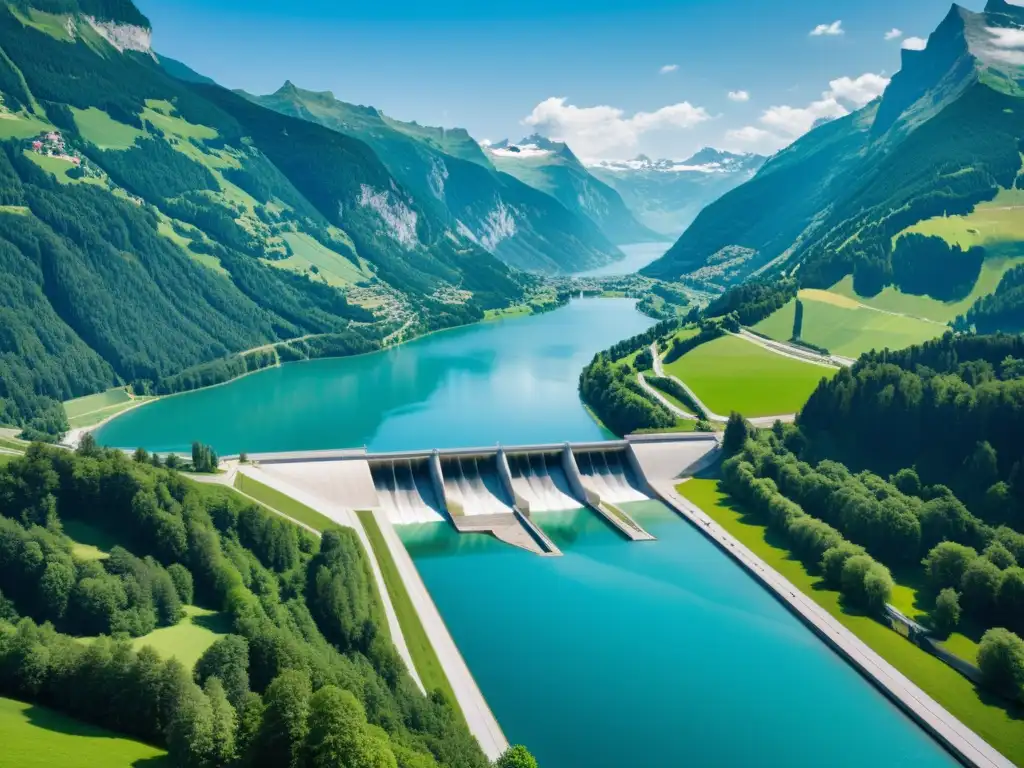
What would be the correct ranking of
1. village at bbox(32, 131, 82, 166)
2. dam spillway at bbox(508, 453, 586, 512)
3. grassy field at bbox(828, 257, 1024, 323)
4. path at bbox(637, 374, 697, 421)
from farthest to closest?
village at bbox(32, 131, 82, 166), grassy field at bbox(828, 257, 1024, 323), path at bbox(637, 374, 697, 421), dam spillway at bbox(508, 453, 586, 512)

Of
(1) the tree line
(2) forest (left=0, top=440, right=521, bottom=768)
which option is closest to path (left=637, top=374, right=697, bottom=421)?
(1) the tree line

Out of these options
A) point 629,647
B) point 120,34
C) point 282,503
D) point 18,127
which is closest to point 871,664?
point 629,647

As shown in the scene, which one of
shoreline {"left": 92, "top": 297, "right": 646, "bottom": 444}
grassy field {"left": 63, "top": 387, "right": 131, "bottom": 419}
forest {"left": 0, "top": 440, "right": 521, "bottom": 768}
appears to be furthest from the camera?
grassy field {"left": 63, "top": 387, "right": 131, "bottom": 419}

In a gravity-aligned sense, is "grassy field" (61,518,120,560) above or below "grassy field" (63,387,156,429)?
above

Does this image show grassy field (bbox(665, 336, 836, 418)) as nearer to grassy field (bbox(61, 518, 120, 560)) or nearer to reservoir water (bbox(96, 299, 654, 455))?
reservoir water (bbox(96, 299, 654, 455))

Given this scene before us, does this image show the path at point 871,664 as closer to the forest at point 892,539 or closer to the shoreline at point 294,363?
the forest at point 892,539

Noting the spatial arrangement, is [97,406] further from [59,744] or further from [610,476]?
[59,744]

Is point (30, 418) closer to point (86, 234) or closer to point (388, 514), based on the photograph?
point (86, 234)

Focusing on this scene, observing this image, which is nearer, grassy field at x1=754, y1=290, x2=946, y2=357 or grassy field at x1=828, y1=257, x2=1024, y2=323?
grassy field at x1=754, y1=290, x2=946, y2=357

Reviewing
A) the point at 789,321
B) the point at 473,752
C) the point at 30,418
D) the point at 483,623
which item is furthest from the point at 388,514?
the point at 789,321
